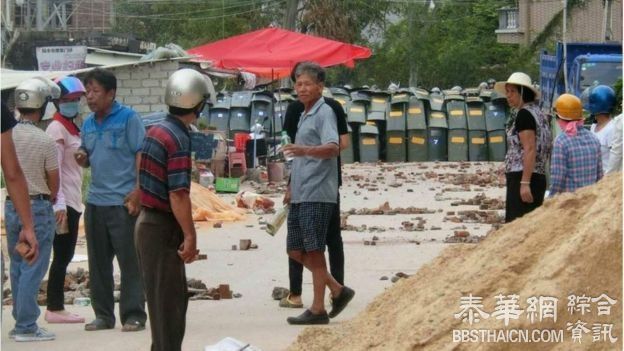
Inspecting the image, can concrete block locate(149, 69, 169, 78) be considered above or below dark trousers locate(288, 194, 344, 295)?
above

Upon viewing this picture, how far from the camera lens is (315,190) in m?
9.20

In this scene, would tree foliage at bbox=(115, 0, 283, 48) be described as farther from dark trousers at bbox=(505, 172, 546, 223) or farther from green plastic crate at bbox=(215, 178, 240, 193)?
dark trousers at bbox=(505, 172, 546, 223)

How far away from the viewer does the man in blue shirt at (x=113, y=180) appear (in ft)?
30.2

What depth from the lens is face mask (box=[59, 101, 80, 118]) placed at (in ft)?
31.9

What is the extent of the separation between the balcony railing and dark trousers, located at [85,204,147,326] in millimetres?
49572

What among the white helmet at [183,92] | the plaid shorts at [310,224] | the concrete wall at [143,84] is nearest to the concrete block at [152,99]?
the concrete wall at [143,84]

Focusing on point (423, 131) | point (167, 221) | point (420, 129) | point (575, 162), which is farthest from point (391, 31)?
point (167, 221)

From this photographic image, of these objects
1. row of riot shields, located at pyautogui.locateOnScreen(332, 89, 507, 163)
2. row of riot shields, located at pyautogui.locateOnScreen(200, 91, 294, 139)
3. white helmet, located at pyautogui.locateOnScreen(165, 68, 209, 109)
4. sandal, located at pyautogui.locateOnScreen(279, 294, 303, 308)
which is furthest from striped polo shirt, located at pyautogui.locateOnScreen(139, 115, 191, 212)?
row of riot shields, located at pyautogui.locateOnScreen(332, 89, 507, 163)

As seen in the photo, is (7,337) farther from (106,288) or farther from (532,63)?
(532,63)

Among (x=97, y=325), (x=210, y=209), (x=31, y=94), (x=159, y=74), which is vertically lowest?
(x=210, y=209)

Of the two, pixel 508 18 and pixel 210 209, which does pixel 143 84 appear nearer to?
pixel 210 209

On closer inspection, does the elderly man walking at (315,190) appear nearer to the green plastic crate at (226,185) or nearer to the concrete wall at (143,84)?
the green plastic crate at (226,185)

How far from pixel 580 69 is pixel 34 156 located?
1922 cm

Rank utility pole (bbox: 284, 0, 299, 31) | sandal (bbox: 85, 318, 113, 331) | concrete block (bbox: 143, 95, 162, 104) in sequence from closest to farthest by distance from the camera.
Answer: sandal (bbox: 85, 318, 113, 331)
concrete block (bbox: 143, 95, 162, 104)
utility pole (bbox: 284, 0, 299, 31)
